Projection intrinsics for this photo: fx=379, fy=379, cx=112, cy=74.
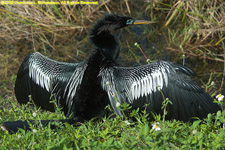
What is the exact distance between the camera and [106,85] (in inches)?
149

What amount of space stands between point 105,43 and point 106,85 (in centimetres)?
65

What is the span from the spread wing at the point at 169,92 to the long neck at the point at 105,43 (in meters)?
0.52

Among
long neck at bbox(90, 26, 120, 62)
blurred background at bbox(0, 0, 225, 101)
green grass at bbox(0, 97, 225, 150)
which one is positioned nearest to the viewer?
green grass at bbox(0, 97, 225, 150)

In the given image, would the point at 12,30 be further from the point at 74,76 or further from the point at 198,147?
the point at 198,147

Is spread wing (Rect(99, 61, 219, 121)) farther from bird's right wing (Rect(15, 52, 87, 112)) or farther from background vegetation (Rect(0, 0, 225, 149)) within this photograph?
background vegetation (Rect(0, 0, 225, 149))

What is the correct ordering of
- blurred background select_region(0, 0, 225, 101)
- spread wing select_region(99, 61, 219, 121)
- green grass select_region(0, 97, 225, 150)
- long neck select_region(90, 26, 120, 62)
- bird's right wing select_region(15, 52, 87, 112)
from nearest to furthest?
green grass select_region(0, 97, 225, 150) < spread wing select_region(99, 61, 219, 121) < bird's right wing select_region(15, 52, 87, 112) < long neck select_region(90, 26, 120, 62) < blurred background select_region(0, 0, 225, 101)

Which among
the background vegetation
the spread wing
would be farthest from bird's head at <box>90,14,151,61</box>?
the background vegetation

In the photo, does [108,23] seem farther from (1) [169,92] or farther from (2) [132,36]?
(2) [132,36]

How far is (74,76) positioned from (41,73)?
52 cm

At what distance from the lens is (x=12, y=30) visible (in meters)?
7.01

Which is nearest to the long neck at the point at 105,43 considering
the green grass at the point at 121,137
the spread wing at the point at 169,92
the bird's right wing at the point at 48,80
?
the bird's right wing at the point at 48,80

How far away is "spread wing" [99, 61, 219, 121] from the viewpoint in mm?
3504

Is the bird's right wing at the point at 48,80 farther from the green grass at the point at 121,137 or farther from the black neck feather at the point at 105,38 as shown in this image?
the green grass at the point at 121,137

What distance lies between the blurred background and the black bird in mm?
1435
